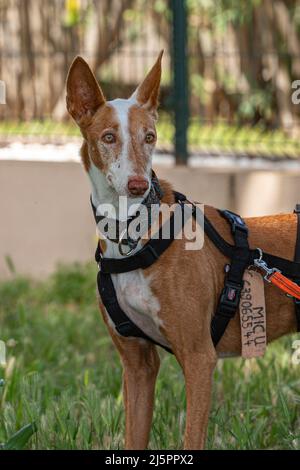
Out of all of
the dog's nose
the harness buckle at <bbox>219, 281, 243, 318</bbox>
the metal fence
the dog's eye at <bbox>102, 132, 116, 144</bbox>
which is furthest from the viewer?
the metal fence

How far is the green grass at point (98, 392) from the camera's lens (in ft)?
14.2

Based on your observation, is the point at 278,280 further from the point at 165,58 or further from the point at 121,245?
the point at 165,58

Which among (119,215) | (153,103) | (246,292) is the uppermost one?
(153,103)

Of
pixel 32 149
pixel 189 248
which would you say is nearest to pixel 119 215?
pixel 189 248

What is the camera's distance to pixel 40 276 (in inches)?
310

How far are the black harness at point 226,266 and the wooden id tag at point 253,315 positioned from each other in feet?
0.16

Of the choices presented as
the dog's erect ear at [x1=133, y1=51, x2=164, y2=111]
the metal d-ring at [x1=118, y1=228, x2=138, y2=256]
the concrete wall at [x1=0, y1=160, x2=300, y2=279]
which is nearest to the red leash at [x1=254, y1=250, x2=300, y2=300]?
the metal d-ring at [x1=118, y1=228, x2=138, y2=256]

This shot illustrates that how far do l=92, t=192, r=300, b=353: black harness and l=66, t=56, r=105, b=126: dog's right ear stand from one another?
0.36 m

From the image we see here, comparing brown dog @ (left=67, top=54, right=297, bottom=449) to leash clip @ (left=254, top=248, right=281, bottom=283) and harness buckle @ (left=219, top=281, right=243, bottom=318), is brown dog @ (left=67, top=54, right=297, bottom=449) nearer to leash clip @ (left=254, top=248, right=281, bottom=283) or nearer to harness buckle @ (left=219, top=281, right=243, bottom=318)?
harness buckle @ (left=219, top=281, right=243, bottom=318)

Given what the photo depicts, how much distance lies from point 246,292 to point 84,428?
105cm

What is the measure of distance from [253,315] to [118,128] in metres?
0.94

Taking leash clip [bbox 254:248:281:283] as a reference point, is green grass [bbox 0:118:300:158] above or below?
below

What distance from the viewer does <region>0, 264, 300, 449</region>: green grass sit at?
171 inches
